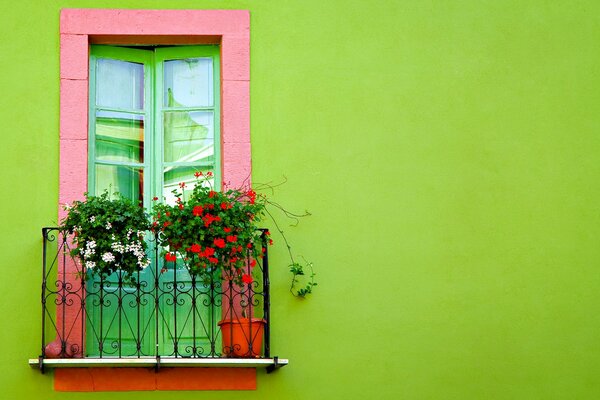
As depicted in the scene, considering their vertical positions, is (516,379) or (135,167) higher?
(135,167)

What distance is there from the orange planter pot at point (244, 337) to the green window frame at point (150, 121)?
3.46ft

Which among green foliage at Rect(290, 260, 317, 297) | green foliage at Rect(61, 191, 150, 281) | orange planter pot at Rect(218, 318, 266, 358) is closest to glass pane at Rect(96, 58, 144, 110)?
green foliage at Rect(61, 191, 150, 281)

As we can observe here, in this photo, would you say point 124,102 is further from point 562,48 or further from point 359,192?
point 562,48

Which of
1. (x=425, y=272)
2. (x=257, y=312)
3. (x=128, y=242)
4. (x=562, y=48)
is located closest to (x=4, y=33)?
(x=128, y=242)

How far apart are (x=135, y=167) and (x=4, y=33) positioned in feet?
4.10

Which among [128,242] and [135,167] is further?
[135,167]

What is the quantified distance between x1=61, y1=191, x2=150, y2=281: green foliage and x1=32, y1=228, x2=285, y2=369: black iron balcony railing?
0.13 metres

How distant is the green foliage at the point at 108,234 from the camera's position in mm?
8312

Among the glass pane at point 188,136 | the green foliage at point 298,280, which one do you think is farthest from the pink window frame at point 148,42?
the green foliage at point 298,280

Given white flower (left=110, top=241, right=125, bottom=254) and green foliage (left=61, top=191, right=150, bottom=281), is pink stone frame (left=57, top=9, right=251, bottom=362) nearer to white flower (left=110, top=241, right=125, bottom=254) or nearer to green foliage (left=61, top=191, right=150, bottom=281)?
green foliage (left=61, top=191, right=150, bottom=281)

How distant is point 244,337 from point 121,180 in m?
1.45

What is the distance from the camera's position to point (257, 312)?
28.4 feet

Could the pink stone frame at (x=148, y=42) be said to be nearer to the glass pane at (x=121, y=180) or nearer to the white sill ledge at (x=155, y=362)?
the glass pane at (x=121, y=180)

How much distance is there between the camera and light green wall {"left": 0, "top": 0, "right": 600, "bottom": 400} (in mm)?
8633
